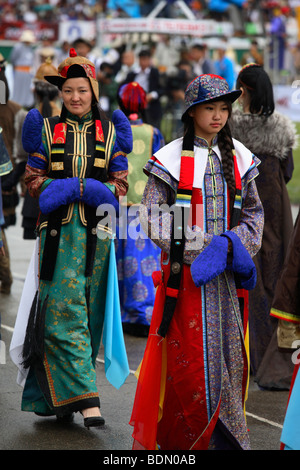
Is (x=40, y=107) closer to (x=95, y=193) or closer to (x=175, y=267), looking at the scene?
(x=95, y=193)

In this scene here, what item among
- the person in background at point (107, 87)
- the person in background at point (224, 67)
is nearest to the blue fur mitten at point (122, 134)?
the person in background at point (224, 67)

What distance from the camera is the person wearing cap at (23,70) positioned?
20.6 metres

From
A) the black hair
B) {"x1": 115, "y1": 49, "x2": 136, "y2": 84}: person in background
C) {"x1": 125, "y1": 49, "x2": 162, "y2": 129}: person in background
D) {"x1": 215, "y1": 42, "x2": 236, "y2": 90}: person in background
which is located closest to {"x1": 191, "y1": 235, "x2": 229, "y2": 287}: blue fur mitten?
the black hair

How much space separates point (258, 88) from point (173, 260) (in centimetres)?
228

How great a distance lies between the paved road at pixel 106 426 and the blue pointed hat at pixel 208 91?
1.84 metres

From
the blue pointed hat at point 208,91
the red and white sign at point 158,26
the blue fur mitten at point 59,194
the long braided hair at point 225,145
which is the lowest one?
the blue fur mitten at point 59,194

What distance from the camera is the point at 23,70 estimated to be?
21.2 metres

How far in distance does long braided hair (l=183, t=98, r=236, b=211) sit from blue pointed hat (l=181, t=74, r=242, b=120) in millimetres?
44

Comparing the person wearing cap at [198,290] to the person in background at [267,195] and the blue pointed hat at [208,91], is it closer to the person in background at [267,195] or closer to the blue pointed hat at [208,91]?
the blue pointed hat at [208,91]

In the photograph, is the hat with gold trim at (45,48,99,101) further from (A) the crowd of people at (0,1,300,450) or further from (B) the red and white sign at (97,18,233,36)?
(B) the red and white sign at (97,18,233,36)

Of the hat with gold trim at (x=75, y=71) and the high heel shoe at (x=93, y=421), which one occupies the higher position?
the hat with gold trim at (x=75, y=71)

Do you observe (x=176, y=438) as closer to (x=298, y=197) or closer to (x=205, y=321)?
(x=205, y=321)

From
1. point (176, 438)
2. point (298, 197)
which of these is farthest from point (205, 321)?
point (298, 197)
